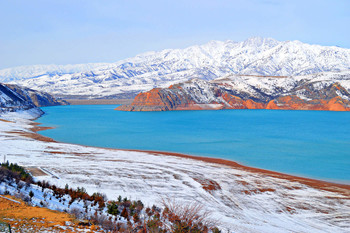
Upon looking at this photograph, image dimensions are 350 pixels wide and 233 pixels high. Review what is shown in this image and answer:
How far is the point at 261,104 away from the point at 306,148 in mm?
108785

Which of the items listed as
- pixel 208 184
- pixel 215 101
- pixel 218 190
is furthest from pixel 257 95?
pixel 218 190

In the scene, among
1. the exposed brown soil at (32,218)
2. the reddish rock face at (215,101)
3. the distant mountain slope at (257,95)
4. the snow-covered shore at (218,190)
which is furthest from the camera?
the reddish rock face at (215,101)

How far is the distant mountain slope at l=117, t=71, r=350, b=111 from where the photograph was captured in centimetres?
13912

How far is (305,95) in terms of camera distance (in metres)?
145

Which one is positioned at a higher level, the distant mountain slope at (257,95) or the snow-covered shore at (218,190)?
the distant mountain slope at (257,95)

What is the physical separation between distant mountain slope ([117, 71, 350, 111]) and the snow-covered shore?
115246 millimetres

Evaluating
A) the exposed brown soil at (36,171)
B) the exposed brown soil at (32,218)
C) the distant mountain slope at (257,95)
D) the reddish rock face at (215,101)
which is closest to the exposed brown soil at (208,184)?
the exposed brown soil at (36,171)

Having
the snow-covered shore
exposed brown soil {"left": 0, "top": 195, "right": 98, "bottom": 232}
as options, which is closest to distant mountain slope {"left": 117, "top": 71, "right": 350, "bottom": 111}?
the snow-covered shore

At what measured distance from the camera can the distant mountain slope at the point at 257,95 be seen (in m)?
139

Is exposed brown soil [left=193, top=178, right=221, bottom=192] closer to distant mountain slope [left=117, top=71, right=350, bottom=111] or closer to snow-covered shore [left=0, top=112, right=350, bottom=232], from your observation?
snow-covered shore [left=0, top=112, right=350, bottom=232]

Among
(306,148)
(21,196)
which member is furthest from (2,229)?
(306,148)

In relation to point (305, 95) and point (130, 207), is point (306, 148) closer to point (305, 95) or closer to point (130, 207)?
point (130, 207)

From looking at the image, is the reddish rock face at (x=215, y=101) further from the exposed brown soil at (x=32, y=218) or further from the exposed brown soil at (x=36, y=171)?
the exposed brown soil at (x=32, y=218)

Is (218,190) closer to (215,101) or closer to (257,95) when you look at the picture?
(215,101)
